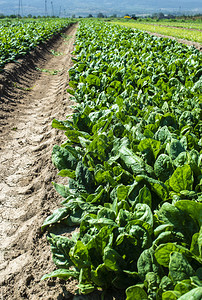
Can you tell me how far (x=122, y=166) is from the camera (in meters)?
3.09

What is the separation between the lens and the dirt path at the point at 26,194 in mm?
2535

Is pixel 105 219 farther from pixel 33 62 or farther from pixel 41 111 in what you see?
pixel 33 62

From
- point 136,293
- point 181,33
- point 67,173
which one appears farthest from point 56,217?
point 181,33

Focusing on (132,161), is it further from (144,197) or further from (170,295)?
(170,295)

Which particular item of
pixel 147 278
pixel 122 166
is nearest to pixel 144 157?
pixel 122 166

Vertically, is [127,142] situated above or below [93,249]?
above

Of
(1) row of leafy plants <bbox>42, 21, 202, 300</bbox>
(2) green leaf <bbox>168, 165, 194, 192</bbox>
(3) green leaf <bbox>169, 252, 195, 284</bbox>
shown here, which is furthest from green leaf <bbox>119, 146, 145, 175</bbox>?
(3) green leaf <bbox>169, 252, 195, 284</bbox>

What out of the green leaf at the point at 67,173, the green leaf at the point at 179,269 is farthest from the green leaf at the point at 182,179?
the green leaf at the point at 67,173

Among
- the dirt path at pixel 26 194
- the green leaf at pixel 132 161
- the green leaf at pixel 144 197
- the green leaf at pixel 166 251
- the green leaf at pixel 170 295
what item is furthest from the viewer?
the green leaf at pixel 132 161

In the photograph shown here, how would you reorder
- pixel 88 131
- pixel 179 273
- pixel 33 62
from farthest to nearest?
pixel 33 62, pixel 88 131, pixel 179 273

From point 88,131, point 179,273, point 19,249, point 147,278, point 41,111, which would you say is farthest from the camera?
point 41,111

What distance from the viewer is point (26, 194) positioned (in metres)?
4.00

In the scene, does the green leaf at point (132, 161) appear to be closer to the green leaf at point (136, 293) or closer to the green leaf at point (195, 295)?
the green leaf at point (136, 293)

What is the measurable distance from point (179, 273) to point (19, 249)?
186cm
